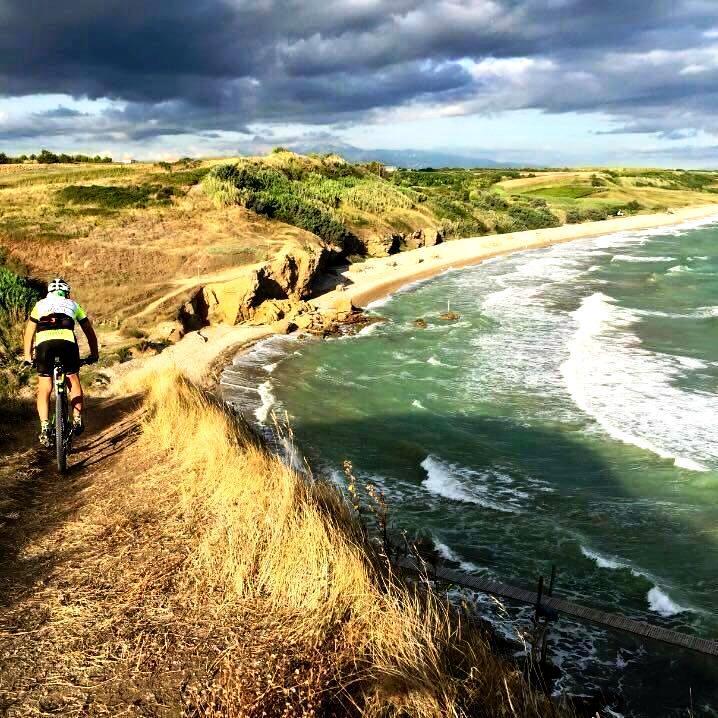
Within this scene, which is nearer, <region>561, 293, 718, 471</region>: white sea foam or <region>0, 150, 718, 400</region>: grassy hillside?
<region>561, 293, 718, 471</region>: white sea foam

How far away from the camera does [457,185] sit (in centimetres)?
10106

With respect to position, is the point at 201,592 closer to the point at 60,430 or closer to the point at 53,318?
the point at 60,430

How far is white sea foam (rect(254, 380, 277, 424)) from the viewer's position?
1750cm

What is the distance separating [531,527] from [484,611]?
11.1 ft

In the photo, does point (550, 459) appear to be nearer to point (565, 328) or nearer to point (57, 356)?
point (57, 356)

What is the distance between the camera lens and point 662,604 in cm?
904

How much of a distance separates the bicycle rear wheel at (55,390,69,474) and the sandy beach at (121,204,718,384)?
6.36 meters

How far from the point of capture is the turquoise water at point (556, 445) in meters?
8.81

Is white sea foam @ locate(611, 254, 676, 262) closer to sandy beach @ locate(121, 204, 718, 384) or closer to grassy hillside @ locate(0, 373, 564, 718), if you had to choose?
sandy beach @ locate(121, 204, 718, 384)

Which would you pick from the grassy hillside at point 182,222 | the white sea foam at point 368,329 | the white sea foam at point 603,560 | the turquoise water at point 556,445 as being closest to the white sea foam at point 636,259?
the grassy hillside at point 182,222

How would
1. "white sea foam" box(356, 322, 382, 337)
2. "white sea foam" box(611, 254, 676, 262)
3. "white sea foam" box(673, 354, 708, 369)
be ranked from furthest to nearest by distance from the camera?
"white sea foam" box(611, 254, 676, 262) → "white sea foam" box(356, 322, 382, 337) → "white sea foam" box(673, 354, 708, 369)

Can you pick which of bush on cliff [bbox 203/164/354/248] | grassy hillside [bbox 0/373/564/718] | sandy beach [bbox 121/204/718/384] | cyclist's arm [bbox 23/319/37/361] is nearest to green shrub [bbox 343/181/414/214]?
bush on cliff [bbox 203/164/354/248]

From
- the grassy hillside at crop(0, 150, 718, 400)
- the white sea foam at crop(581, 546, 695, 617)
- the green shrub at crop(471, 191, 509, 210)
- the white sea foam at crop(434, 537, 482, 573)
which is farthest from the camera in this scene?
the green shrub at crop(471, 191, 509, 210)

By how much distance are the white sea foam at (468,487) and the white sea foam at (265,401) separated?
5332 mm
